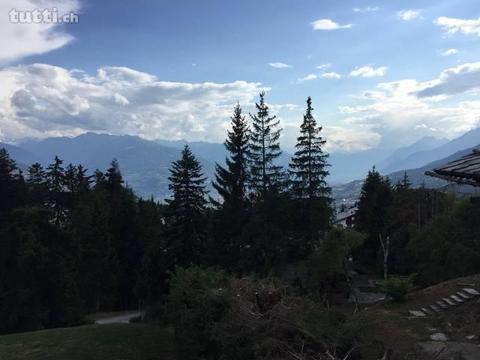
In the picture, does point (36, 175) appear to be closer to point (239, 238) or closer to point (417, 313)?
→ point (239, 238)

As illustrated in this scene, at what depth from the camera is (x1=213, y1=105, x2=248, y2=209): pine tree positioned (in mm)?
34000

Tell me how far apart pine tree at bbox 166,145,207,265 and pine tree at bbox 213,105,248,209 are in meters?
1.87

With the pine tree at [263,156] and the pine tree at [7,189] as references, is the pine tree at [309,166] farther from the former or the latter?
the pine tree at [7,189]

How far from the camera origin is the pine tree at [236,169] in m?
34.0

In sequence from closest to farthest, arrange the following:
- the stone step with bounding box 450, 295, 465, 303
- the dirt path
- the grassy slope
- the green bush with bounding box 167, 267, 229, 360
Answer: the grassy slope → the green bush with bounding box 167, 267, 229, 360 → the stone step with bounding box 450, 295, 465, 303 → the dirt path

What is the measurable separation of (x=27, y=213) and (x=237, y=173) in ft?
51.4

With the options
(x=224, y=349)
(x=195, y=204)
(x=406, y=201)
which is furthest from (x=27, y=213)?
(x=406, y=201)

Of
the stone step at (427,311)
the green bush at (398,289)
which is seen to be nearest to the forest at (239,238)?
the green bush at (398,289)

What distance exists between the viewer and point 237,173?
3422cm

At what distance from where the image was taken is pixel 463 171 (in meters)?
9.98

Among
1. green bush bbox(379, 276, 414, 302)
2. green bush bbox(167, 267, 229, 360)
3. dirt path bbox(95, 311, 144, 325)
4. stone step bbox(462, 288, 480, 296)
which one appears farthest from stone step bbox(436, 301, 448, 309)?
dirt path bbox(95, 311, 144, 325)

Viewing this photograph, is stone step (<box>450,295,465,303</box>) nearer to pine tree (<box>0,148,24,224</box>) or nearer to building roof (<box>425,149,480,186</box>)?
building roof (<box>425,149,480,186</box>)

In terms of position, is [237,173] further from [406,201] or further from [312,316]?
[312,316]

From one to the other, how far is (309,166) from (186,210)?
10.1 m
